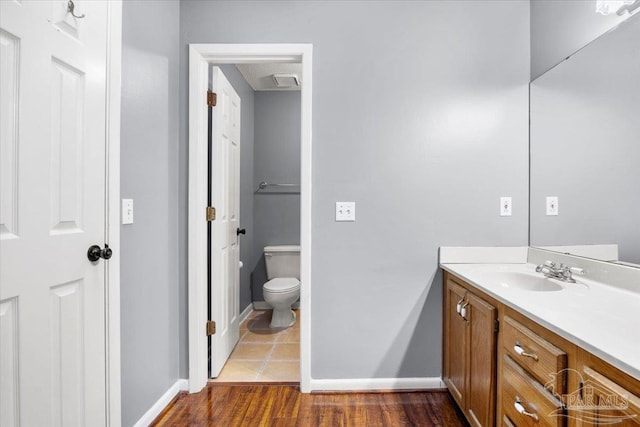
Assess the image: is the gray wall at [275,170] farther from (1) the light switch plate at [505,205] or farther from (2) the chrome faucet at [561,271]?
(2) the chrome faucet at [561,271]

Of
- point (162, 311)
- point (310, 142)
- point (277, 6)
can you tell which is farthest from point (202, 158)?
point (277, 6)

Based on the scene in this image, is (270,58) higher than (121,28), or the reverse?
→ (270,58)

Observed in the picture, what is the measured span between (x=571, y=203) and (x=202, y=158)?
81.7 inches

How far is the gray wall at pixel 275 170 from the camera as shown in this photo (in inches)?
140

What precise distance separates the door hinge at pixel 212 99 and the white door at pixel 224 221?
0.08ft

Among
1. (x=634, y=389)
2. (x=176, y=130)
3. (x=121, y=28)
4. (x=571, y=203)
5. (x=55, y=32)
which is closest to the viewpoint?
(x=634, y=389)

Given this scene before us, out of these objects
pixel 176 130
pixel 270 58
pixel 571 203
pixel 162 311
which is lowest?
pixel 162 311

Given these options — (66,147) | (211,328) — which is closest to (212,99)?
(66,147)

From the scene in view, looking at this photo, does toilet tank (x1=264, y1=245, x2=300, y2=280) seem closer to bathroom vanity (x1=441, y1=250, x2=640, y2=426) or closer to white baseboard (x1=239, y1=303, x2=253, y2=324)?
white baseboard (x1=239, y1=303, x2=253, y2=324)

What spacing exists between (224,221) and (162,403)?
111 centimetres

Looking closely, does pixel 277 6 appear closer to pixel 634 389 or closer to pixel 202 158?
pixel 202 158

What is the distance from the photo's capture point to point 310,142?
75.5 inches

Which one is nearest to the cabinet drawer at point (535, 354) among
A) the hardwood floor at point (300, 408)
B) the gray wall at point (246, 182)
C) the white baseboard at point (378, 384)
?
the hardwood floor at point (300, 408)

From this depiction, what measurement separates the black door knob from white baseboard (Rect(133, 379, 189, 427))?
0.88 metres
